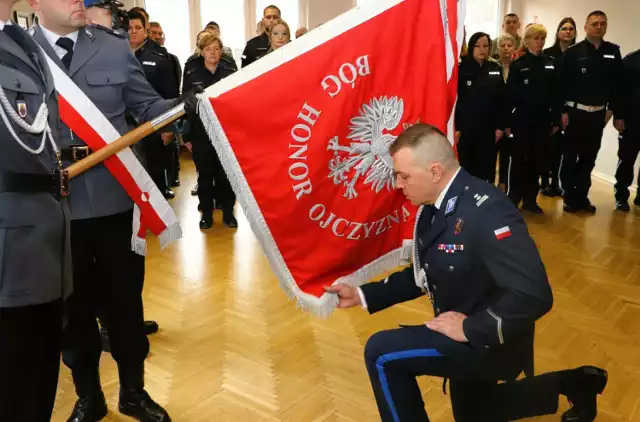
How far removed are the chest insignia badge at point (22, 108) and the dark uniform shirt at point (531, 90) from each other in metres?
4.54

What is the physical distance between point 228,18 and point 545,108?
5.32 meters

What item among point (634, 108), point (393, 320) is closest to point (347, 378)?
point (393, 320)

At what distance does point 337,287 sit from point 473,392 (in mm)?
545

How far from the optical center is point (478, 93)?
5.21m

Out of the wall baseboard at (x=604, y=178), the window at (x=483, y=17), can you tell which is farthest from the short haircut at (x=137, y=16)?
the window at (x=483, y=17)

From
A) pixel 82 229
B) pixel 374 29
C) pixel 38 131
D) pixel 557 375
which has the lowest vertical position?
pixel 557 375

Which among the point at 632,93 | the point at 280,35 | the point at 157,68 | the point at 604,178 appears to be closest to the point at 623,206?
the point at 632,93

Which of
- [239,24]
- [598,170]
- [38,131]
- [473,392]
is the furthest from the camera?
[239,24]

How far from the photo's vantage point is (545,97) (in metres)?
5.38

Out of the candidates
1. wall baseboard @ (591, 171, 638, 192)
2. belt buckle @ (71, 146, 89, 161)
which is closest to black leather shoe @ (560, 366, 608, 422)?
belt buckle @ (71, 146, 89, 161)

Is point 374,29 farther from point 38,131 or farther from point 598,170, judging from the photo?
point 598,170

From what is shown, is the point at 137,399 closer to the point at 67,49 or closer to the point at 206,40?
the point at 67,49

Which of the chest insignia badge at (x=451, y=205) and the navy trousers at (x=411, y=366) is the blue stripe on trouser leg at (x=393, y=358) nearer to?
the navy trousers at (x=411, y=366)

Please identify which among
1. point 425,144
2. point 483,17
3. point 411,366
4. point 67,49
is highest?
point 483,17
